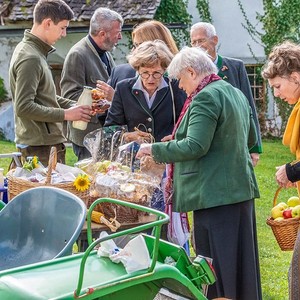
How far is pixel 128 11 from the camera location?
13.4m

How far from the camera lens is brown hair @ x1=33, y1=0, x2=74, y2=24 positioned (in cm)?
515

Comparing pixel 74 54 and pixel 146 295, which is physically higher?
pixel 74 54

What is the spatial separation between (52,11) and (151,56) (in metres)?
1.09

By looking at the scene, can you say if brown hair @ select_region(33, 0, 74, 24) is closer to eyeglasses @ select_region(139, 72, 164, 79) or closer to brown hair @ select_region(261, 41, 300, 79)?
eyeglasses @ select_region(139, 72, 164, 79)

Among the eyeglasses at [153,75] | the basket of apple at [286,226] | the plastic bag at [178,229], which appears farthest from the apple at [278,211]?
the eyeglasses at [153,75]

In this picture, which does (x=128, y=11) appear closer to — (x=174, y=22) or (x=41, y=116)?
(x=174, y=22)

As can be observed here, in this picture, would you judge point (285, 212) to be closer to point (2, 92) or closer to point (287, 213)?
point (287, 213)

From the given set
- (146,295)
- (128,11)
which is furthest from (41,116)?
(128,11)

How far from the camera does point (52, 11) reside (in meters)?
5.14

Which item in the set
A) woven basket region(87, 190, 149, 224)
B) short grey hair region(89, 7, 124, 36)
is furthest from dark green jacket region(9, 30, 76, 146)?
woven basket region(87, 190, 149, 224)

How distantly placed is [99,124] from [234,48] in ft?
33.2

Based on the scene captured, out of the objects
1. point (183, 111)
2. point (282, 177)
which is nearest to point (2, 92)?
point (183, 111)

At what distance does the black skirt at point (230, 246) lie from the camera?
411 centimetres

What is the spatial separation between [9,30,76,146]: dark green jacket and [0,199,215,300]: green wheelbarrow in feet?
7.74
